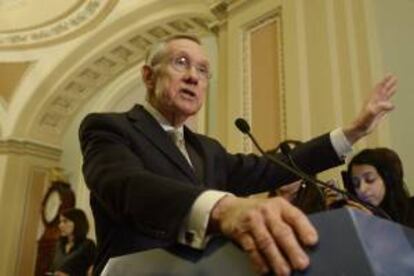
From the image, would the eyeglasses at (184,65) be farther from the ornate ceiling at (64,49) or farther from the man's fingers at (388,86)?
the ornate ceiling at (64,49)

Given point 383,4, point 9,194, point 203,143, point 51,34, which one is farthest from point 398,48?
point 9,194

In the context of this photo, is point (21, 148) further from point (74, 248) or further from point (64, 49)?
point (74, 248)

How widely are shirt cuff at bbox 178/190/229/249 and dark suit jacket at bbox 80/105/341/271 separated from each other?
0.02 m

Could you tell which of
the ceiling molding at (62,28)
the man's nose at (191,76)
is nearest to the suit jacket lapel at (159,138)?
the man's nose at (191,76)

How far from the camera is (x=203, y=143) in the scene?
145cm

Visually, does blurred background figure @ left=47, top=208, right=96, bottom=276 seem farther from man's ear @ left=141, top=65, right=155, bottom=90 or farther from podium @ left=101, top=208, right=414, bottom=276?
podium @ left=101, top=208, right=414, bottom=276

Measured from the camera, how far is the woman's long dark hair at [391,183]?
6.70 ft

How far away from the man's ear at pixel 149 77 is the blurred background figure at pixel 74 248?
215 cm

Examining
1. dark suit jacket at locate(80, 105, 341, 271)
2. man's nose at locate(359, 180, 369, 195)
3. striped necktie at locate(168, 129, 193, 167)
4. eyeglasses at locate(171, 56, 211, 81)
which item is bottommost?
dark suit jacket at locate(80, 105, 341, 271)

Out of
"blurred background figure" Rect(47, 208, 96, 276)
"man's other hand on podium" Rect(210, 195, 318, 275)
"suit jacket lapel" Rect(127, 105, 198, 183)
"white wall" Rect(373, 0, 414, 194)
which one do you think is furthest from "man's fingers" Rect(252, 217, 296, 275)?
"blurred background figure" Rect(47, 208, 96, 276)

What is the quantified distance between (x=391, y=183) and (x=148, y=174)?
1.52 m

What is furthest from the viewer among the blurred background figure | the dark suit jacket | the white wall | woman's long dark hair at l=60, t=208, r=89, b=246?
woman's long dark hair at l=60, t=208, r=89, b=246

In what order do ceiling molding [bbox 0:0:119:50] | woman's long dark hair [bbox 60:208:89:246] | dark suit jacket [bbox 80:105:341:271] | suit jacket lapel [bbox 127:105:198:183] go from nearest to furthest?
dark suit jacket [bbox 80:105:341:271] < suit jacket lapel [bbox 127:105:198:183] < woman's long dark hair [bbox 60:208:89:246] < ceiling molding [bbox 0:0:119:50]

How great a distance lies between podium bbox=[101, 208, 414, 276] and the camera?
539 millimetres
